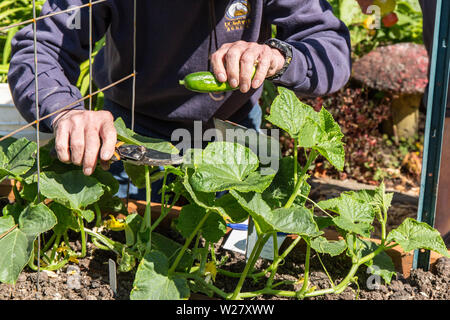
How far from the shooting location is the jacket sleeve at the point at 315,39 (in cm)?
154

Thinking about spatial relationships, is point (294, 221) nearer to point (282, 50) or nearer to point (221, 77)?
point (221, 77)

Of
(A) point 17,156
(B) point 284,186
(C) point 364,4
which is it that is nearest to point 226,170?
(B) point 284,186

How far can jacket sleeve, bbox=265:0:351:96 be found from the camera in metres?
1.54

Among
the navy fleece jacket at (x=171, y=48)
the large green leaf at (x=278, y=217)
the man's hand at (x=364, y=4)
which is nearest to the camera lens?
the large green leaf at (x=278, y=217)

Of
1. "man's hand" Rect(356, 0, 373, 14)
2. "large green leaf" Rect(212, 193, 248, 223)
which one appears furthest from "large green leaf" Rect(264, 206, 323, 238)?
"man's hand" Rect(356, 0, 373, 14)

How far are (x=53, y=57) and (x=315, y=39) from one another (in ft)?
2.35

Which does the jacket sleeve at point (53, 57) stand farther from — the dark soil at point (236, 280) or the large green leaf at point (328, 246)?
the large green leaf at point (328, 246)

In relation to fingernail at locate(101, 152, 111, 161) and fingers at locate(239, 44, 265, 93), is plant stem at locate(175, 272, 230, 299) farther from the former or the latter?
fingers at locate(239, 44, 265, 93)

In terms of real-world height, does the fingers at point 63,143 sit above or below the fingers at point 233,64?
below

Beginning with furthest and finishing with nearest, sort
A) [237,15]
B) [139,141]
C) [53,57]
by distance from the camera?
1. [237,15]
2. [53,57]
3. [139,141]

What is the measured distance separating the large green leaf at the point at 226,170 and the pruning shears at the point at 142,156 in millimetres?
103

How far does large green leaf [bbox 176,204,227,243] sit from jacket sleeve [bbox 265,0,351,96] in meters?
0.48

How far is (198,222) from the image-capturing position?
1.19 meters

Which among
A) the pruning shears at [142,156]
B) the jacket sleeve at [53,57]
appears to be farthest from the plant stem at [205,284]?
the jacket sleeve at [53,57]
